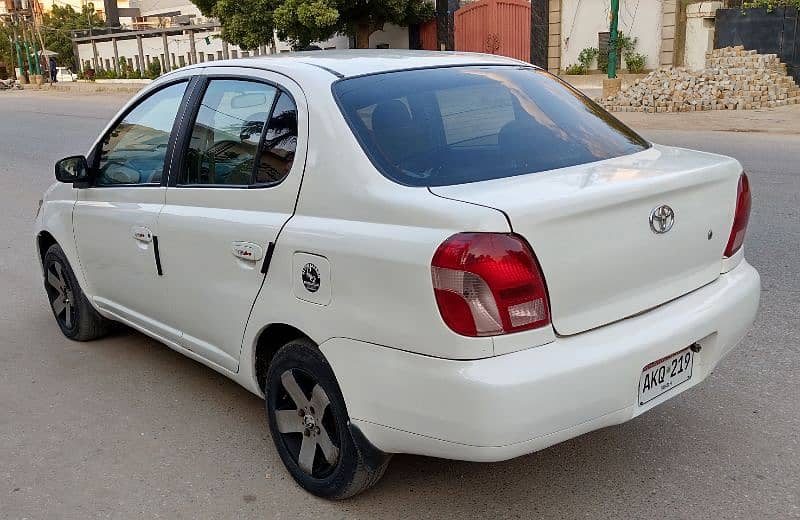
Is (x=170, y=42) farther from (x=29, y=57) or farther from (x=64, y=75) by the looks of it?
(x=64, y=75)

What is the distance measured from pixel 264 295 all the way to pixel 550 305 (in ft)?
3.69

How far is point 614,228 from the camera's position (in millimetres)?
2664

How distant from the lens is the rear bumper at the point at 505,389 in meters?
2.45

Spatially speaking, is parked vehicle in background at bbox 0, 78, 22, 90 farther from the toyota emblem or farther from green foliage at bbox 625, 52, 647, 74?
the toyota emblem

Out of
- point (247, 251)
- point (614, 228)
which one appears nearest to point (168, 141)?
point (247, 251)

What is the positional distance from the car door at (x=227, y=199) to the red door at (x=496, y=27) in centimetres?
2323

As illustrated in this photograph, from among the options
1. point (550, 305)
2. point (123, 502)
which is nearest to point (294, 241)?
point (550, 305)

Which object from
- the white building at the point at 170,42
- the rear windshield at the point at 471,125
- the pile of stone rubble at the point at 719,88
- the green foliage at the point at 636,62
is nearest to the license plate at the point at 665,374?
the rear windshield at the point at 471,125

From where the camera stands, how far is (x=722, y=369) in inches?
161

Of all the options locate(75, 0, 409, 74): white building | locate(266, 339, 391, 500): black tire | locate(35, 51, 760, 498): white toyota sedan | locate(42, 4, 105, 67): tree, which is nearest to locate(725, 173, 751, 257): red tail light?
locate(35, 51, 760, 498): white toyota sedan

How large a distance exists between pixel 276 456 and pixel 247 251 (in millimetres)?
925

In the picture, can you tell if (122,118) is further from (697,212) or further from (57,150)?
(57,150)

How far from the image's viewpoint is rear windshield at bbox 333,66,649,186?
114 inches

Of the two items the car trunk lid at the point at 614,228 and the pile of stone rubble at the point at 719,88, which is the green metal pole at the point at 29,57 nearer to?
the pile of stone rubble at the point at 719,88
